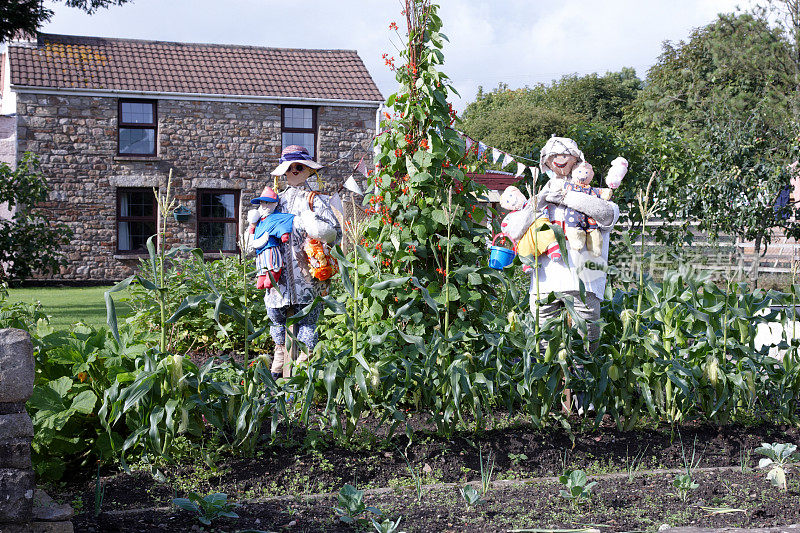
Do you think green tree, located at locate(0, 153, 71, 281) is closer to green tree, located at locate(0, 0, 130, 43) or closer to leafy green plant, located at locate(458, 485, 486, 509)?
green tree, located at locate(0, 0, 130, 43)

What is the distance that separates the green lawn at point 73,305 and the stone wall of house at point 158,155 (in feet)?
6.98

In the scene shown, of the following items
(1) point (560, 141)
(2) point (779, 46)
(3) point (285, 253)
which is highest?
(2) point (779, 46)

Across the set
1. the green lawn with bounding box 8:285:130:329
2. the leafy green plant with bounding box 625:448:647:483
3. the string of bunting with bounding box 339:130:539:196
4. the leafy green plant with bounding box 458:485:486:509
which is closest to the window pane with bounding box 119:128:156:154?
the green lawn with bounding box 8:285:130:329

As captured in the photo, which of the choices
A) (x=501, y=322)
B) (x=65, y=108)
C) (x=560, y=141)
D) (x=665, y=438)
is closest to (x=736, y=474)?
(x=665, y=438)

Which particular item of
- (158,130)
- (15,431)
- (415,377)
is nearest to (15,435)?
(15,431)

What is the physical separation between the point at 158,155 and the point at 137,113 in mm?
1171

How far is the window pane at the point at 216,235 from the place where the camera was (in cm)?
1792

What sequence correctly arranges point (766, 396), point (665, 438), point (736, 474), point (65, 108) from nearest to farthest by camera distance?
point (736, 474) → point (665, 438) → point (766, 396) → point (65, 108)

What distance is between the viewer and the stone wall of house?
16688mm

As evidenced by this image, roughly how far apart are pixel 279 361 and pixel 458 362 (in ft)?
5.47

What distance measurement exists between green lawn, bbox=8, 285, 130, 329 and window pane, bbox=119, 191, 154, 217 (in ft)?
9.60

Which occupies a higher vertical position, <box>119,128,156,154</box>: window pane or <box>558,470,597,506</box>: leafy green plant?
<box>119,128,156,154</box>: window pane

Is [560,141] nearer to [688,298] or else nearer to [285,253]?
[688,298]

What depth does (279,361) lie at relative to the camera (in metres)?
4.64
